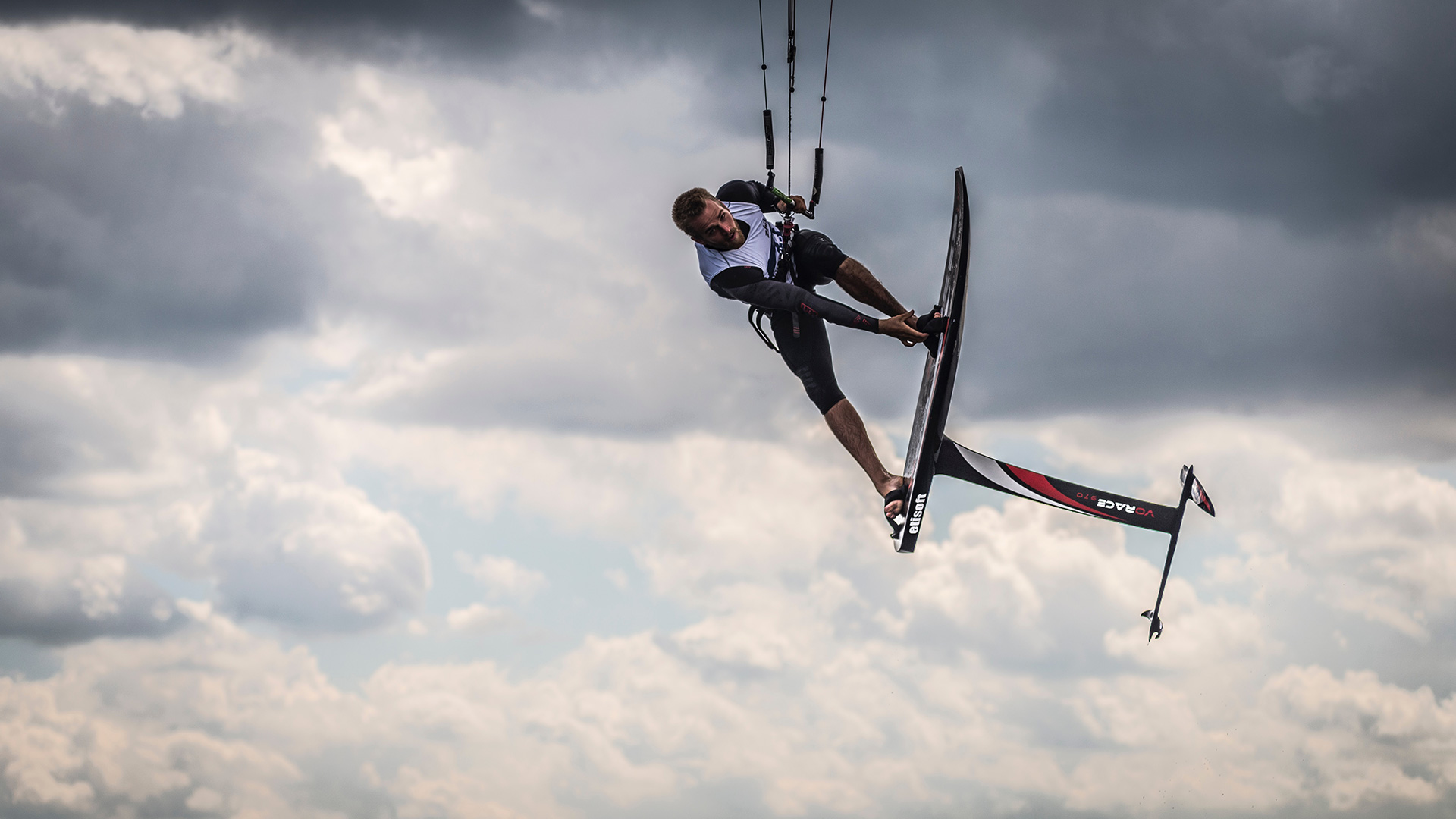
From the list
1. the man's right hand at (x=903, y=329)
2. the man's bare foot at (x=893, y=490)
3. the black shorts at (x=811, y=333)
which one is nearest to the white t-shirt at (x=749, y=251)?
the black shorts at (x=811, y=333)

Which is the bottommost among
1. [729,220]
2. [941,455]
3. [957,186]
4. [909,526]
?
[909,526]

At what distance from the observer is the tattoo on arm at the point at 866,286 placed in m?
14.9

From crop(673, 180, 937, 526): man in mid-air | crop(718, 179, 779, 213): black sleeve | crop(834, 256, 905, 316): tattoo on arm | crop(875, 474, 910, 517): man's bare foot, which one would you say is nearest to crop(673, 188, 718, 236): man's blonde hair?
crop(673, 180, 937, 526): man in mid-air

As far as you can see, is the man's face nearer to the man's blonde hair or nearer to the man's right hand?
the man's blonde hair

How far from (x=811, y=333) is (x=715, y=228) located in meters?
1.73

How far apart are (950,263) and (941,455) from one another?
224 centimetres

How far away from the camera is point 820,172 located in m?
15.5

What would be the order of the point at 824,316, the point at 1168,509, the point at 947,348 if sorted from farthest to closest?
1. the point at 1168,509
2. the point at 947,348
3. the point at 824,316

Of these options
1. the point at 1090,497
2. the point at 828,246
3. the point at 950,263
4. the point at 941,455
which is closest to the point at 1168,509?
the point at 1090,497

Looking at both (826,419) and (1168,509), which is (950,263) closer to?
(826,419)

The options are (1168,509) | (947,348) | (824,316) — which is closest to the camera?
(824,316)

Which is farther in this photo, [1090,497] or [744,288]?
[1090,497]

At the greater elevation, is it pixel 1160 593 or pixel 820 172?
pixel 820 172

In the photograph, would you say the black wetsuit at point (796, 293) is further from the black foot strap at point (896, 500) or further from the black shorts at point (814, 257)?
the black foot strap at point (896, 500)
